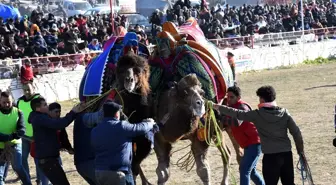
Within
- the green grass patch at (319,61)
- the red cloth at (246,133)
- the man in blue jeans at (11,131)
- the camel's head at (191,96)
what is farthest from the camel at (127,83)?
the green grass patch at (319,61)

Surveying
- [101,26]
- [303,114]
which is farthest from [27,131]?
[101,26]

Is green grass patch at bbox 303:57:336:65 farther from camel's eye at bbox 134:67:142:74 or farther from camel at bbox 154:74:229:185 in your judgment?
camel's eye at bbox 134:67:142:74

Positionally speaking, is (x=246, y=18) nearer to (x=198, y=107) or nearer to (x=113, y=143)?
(x=198, y=107)

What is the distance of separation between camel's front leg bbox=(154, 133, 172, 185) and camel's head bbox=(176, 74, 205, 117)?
76 cm

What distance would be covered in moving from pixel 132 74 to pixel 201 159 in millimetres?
1371

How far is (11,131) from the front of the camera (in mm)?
8305

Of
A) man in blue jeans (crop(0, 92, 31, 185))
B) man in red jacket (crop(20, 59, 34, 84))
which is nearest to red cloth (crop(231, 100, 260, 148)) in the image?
man in blue jeans (crop(0, 92, 31, 185))

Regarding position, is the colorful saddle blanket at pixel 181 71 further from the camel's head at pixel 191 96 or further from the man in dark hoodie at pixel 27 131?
the man in dark hoodie at pixel 27 131

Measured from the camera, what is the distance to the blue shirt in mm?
6090

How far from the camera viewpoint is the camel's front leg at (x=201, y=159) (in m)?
7.68

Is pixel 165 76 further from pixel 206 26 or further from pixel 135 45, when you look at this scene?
pixel 206 26

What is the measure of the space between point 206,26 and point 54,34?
769 centimetres

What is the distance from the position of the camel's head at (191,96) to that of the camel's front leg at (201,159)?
785mm

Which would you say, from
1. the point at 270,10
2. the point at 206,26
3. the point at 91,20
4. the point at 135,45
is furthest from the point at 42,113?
the point at 270,10
